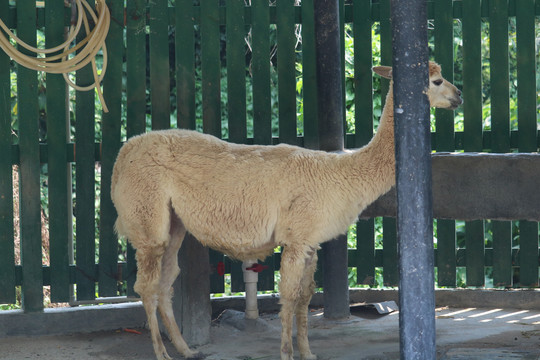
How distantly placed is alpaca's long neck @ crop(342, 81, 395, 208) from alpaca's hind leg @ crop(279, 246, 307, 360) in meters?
0.55

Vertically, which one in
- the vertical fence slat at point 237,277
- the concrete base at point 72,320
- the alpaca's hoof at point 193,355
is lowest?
the alpaca's hoof at point 193,355

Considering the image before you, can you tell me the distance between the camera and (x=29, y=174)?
677 centimetres

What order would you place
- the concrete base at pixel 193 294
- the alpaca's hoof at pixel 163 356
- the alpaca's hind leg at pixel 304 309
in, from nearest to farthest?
the alpaca's hind leg at pixel 304 309 → the alpaca's hoof at pixel 163 356 → the concrete base at pixel 193 294

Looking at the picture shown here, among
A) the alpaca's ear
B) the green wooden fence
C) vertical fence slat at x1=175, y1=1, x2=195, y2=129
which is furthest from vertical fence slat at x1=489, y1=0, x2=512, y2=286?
vertical fence slat at x1=175, y1=1, x2=195, y2=129

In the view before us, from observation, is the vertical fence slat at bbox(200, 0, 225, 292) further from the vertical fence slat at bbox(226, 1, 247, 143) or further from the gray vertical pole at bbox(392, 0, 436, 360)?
the gray vertical pole at bbox(392, 0, 436, 360)

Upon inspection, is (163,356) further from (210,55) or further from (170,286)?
(210,55)

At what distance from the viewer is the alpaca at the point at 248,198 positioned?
18.4 ft

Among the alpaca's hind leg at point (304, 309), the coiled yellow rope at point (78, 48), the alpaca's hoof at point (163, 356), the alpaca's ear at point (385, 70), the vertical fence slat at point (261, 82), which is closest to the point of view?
the alpaca's ear at point (385, 70)

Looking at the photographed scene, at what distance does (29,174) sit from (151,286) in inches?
61.7

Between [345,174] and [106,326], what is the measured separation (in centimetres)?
254

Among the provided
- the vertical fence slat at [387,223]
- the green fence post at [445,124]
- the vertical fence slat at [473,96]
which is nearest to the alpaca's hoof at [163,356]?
the vertical fence slat at [387,223]

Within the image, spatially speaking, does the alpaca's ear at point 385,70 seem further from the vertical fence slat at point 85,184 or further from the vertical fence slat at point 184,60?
the vertical fence slat at point 85,184

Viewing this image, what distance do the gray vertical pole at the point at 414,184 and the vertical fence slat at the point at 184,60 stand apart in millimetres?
2658

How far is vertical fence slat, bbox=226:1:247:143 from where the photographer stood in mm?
6988
